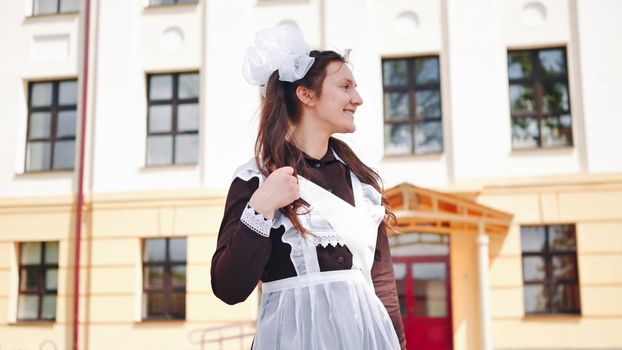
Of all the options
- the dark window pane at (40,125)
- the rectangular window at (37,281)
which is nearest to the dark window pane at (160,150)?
the dark window pane at (40,125)

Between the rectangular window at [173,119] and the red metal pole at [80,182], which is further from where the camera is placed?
the rectangular window at [173,119]

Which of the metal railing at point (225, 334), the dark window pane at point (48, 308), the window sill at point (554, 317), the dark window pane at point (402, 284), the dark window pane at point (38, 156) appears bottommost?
the metal railing at point (225, 334)

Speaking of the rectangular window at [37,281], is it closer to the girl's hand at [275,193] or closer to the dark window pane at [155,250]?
the dark window pane at [155,250]

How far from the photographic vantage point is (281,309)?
181 cm

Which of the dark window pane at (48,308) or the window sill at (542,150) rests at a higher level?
the window sill at (542,150)

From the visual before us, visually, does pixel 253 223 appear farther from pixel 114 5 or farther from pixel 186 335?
pixel 114 5

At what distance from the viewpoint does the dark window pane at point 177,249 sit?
11.0 meters

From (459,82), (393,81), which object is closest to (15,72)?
(393,81)

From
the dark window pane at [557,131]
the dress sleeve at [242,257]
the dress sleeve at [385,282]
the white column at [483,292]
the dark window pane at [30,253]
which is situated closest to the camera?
the dress sleeve at [242,257]

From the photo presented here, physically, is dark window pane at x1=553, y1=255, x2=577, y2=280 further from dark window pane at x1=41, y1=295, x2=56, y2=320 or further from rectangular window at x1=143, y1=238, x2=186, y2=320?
dark window pane at x1=41, y1=295, x2=56, y2=320

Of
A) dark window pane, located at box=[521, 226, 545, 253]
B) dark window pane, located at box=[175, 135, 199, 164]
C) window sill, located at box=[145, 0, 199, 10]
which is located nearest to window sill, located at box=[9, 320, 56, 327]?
dark window pane, located at box=[175, 135, 199, 164]

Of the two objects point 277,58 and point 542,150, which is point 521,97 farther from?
point 277,58

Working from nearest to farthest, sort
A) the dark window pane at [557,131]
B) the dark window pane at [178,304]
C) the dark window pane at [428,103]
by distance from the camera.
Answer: the dark window pane at [557,131] → the dark window pane at [428,103] → the dark window pane at [178,304]

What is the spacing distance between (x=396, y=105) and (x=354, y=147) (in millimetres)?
1509
